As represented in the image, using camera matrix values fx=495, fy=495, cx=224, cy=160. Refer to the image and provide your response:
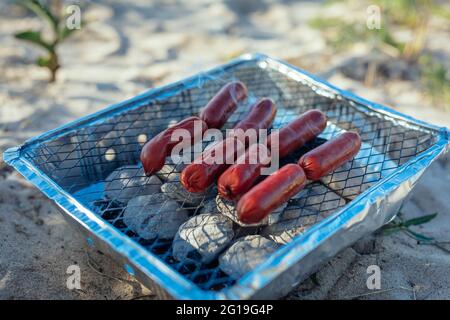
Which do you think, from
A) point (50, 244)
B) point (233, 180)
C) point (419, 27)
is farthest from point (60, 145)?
point (419, 27)

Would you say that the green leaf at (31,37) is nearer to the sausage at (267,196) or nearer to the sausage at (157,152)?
the sausage at (157,152)

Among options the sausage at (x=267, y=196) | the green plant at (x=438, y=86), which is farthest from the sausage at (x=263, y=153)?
the green plant at (x=438, y=86)

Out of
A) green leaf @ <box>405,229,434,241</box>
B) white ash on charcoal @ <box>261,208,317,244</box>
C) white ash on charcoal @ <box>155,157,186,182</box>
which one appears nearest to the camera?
white ash on charcoal @ <box>261,208,317,244</box>

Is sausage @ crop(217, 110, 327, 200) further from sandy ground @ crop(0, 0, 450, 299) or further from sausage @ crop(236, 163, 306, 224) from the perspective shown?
sandy ground @ crop(0, 0, 450, 299)

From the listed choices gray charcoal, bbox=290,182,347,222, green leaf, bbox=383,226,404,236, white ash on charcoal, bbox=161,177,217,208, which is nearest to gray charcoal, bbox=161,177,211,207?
white ash on charcoal, bbox=161,177,217,208

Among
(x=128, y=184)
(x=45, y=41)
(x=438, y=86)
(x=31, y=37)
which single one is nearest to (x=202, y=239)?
(x=128, y=184)

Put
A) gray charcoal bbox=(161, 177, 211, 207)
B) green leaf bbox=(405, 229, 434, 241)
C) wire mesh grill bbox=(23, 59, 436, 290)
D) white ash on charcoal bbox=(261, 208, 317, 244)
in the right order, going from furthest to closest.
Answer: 1. green leaf bbox=(405, 229, 434, 241)
2. gray charcoal bbox=(161, 177, 211, 207)
3. wire mesh grill bbox=(23, 59, 436, 290)
4. white ash on charcoal bbox=(261, 208, 317, 244)

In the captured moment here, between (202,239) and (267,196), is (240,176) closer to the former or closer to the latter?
(267,196)
